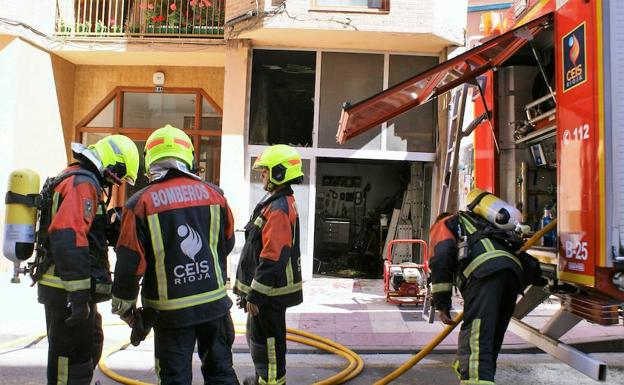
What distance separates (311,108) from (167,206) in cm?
642

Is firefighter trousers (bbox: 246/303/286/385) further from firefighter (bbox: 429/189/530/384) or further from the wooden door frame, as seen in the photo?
the wooden door frame

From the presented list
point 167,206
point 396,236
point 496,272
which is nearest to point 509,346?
point 496,272

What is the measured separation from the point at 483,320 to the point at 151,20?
8499 mm

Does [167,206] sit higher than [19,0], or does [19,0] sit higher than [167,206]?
[19,0]

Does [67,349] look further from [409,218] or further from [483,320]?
[409,218]

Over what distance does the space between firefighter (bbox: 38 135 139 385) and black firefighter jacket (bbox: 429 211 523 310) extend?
2.13 meters

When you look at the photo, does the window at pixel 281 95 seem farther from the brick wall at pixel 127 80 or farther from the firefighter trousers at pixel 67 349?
the firefighter trousers at pixel 67 349

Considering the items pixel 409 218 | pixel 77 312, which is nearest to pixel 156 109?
pixel 409 218

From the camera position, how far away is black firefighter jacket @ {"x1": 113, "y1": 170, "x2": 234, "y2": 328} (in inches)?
110

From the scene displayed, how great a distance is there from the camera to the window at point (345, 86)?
892 centimetres

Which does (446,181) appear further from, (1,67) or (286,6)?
(1,67)

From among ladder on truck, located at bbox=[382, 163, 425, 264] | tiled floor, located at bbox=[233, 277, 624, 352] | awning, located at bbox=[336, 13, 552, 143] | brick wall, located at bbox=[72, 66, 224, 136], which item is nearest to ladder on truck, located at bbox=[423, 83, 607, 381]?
awning, located at bbox=[336, 13, 552, 143]

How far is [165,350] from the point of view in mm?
2799

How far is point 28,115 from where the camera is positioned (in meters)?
9.02
